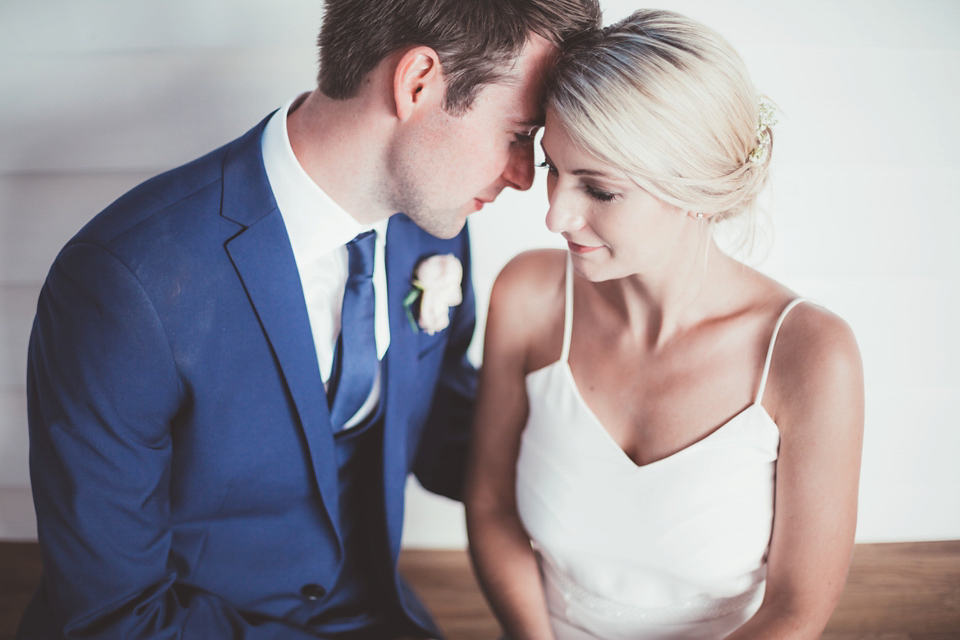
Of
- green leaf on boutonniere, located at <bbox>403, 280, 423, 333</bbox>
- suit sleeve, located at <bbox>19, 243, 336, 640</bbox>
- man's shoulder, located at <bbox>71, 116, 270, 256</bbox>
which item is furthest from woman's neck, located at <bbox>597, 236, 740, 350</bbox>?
suit sleeve, located at <bbox>19, 243, 336, 640</bbox>

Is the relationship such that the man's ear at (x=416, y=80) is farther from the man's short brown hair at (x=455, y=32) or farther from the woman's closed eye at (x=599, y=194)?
the woman's closed eye at (x=599, y=194)

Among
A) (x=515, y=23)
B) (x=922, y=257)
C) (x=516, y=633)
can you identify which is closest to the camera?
(x=515, y=23)

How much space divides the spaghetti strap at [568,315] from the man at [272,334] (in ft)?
0.82

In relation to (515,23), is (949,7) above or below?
above

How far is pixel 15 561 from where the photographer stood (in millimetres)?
2076

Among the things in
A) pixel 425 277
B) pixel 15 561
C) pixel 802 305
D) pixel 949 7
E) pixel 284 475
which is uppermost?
pixel 949 7

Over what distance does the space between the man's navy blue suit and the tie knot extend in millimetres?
85

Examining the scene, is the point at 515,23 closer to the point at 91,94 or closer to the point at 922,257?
the point at 91,94

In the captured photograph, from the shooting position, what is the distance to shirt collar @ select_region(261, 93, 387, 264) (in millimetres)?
1204

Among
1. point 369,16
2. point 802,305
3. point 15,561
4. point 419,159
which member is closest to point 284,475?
point 419,159

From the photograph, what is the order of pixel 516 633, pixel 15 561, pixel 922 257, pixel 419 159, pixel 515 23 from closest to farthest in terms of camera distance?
pixel 515 23 → pixel 419 159 → pixel 516 633 → pixel 922 257 → pixel 15 561

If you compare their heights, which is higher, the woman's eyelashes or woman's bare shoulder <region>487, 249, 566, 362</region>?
the woman's eyelashes

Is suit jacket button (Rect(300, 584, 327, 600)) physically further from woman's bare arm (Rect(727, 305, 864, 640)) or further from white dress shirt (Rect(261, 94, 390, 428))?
woman's bare arm (Rect(727, 305, 864, 640))

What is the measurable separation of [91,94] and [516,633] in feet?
5.44
